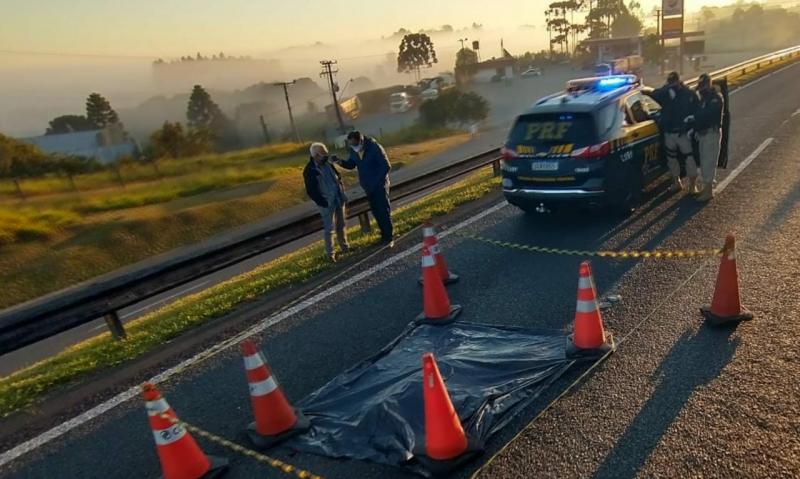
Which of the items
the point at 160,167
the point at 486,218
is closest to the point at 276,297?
the point at 486,218

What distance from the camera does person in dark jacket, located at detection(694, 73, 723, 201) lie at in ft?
25.9

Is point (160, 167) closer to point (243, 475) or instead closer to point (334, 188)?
point (334, 188)

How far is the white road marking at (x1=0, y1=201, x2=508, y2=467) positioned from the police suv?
1870 mm

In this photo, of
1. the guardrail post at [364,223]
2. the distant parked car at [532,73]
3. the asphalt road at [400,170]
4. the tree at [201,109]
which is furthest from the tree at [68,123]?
the guardrail post at [364,223]

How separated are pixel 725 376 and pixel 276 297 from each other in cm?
471

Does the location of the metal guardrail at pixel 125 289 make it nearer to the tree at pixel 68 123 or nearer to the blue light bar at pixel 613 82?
the blue light bar at pixel 613 82

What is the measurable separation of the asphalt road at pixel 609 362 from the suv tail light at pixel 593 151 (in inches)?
41.3

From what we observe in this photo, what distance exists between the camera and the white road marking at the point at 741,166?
341 inches

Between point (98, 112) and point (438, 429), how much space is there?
113988 mm

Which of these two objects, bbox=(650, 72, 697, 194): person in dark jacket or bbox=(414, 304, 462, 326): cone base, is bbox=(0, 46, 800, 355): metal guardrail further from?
bbox=(650, 72, 697, 194): person in dark jacket

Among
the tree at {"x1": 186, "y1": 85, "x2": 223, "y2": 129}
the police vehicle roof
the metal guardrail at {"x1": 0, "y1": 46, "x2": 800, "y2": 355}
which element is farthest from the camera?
the tree at {"x1": 186, "y1": 85, "x2": 223, "y2": 129}

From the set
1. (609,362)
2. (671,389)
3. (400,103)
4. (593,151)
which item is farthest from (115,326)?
(400,103)

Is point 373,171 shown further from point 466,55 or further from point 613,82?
point 466,55

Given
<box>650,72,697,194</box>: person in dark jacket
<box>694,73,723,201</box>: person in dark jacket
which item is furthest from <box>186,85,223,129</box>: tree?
<box>694,73,723,201</box>: person in dark jacket
